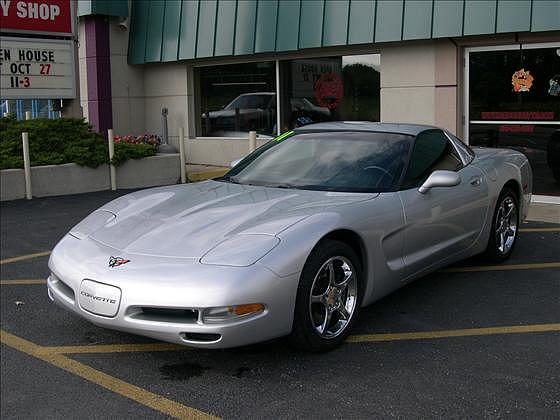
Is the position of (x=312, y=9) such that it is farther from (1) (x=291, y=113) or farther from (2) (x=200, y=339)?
(2) (x=200, y=339)

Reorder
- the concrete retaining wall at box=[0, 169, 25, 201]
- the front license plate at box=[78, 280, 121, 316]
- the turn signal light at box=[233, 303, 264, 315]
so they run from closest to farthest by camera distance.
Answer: the turn signal light at box=[233, 303, 264, 315], the front license plate at box=[78, 280, 121, 316], the concrete retaining wall at box=[0, 169, 25, 201]

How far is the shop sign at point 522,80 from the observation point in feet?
32.3

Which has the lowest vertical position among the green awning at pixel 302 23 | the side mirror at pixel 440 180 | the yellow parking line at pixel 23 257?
the yellow parking line at pixel 23 257

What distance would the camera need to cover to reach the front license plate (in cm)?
375

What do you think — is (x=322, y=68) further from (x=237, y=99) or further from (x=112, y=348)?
(x=112, y=348)

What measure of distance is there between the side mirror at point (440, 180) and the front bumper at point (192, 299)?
5.05 ft

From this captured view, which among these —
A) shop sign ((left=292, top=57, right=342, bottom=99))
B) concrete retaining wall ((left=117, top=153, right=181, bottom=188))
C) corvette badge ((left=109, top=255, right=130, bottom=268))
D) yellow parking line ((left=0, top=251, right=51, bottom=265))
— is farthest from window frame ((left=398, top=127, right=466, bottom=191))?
concrete retaining wall ((left=117, top=153, right=181, bottom=188))

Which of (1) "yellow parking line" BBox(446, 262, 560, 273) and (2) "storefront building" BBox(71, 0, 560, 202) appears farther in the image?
(2) "storefront building" BBox(71, 0, 560, 202)

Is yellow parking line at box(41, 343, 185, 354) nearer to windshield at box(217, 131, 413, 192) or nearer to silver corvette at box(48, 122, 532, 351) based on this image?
silver corvette at box(48, 122, 532, 351)

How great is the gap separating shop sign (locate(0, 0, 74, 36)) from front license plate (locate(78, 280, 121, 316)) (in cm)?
915

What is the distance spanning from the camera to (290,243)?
3906 mm

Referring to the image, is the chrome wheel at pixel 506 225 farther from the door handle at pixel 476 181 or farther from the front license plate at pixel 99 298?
the front license plate at pixel 99 298

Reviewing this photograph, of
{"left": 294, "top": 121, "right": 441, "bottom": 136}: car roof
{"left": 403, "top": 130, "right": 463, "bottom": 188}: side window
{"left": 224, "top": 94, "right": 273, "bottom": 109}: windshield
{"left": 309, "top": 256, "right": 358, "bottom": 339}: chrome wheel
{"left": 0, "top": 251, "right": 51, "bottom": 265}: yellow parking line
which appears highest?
{"left": 224, "top": 94, "right": 273, "bottom": 109}: windshield

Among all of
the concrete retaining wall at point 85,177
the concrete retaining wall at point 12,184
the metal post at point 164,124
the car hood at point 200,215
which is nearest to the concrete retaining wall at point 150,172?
the concrete retaining wall at point 85,177
